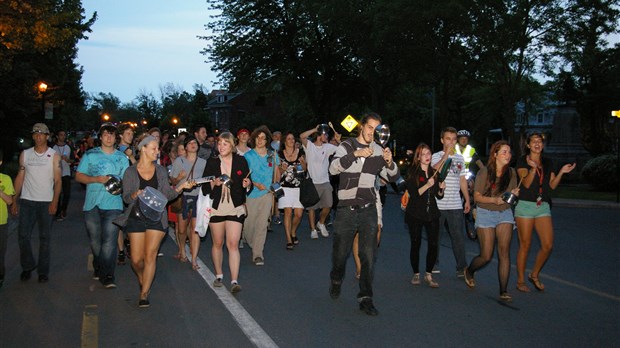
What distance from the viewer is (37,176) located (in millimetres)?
8617

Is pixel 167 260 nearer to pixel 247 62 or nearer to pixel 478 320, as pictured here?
pixel 478 320

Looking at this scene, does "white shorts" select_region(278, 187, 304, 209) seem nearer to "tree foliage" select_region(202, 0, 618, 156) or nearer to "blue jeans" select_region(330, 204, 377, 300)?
"blue jeans" select_region(330, 204, 377, 300)

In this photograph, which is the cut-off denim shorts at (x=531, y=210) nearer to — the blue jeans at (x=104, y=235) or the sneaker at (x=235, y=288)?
the sneaker at (x=235, y=288)

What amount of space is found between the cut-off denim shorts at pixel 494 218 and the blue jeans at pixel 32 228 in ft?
17.7

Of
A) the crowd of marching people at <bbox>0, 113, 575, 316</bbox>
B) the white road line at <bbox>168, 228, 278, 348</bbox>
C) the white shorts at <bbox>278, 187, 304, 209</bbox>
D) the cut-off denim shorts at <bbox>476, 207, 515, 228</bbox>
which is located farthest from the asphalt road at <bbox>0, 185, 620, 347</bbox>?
the white shorts at <bbox>278, 187, 304, 209</bbox>

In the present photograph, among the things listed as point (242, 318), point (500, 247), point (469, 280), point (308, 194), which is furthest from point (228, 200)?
point (308, 194)

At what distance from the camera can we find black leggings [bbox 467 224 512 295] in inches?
297

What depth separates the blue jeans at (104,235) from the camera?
8180 mm

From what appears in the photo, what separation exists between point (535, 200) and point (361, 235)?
221cm

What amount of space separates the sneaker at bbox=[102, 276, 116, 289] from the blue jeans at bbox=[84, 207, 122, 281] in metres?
0.03

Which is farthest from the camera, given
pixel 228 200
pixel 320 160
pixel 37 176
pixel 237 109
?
pixel 237 109

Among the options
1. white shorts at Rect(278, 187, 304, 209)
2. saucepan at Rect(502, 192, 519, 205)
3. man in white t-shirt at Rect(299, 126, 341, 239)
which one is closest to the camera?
saucepan at Rect(502, 192, 519, 205)

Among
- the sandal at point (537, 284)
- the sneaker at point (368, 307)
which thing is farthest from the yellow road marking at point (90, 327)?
the sandal at point (537, 284)

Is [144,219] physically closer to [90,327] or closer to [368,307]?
[90,327]
